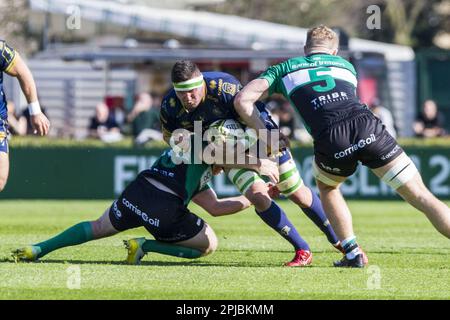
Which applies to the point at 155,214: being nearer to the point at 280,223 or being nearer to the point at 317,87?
the point at 280,223

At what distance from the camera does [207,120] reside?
10.3 metres

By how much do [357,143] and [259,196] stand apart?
1173 millimetres

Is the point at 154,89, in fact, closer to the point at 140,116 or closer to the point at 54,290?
the point at 140,116

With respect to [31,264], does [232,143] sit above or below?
above

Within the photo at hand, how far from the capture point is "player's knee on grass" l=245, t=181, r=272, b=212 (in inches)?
408

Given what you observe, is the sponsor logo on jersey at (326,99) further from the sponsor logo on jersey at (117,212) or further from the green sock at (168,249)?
the sponsor logo on jersey at (117,212)

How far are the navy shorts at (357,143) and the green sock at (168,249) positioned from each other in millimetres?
1652

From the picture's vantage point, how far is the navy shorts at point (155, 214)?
10.3 metres

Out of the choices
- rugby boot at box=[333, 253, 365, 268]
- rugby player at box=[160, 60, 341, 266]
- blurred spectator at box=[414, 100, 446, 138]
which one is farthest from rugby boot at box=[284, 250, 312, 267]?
blurred spectator at box=[414, 100, 446, 138]

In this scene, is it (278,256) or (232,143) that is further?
(278,256)

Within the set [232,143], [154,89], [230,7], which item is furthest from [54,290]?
[230,7]

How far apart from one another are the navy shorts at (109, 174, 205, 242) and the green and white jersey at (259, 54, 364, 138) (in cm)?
139
